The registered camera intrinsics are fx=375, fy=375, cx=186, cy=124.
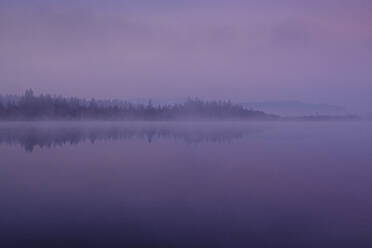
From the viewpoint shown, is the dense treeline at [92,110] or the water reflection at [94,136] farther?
the dense treeline at [92,110]

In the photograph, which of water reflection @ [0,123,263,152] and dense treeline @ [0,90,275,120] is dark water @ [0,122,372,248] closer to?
water reflection @ [0,123,263,152]

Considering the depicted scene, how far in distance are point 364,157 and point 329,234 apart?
19.3 meters

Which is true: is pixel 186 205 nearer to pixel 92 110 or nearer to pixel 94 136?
pixel 94 136

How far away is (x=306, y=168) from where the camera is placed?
2206 centimetres

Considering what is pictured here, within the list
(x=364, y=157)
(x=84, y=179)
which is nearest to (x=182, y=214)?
(x=84, y=179)

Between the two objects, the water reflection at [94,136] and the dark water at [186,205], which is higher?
the dark water at [186,205]

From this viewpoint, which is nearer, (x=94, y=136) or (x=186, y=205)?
(x=186, y=205)

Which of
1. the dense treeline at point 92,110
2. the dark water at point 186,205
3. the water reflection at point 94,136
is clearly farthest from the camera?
the dense treeline at point 92,110

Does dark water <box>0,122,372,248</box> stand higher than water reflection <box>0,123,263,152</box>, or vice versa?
dark water <box>0,122,372,248</box>

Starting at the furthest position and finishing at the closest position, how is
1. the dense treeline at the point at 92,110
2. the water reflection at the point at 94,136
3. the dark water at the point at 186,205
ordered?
the dense treeline at the point at 92,110, the water reflection at the point at 94,136, the dark water at the point at 186,205

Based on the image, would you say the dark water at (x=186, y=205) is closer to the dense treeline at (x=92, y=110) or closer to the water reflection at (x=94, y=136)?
the water reflection at (x=94, y=136)

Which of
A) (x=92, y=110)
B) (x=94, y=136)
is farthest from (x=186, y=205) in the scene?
(x=92, y=110)

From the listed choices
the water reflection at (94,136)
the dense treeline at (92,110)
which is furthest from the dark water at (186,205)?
the dense treeline at (92,110)

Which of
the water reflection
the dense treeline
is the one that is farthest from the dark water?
the dense treeline
